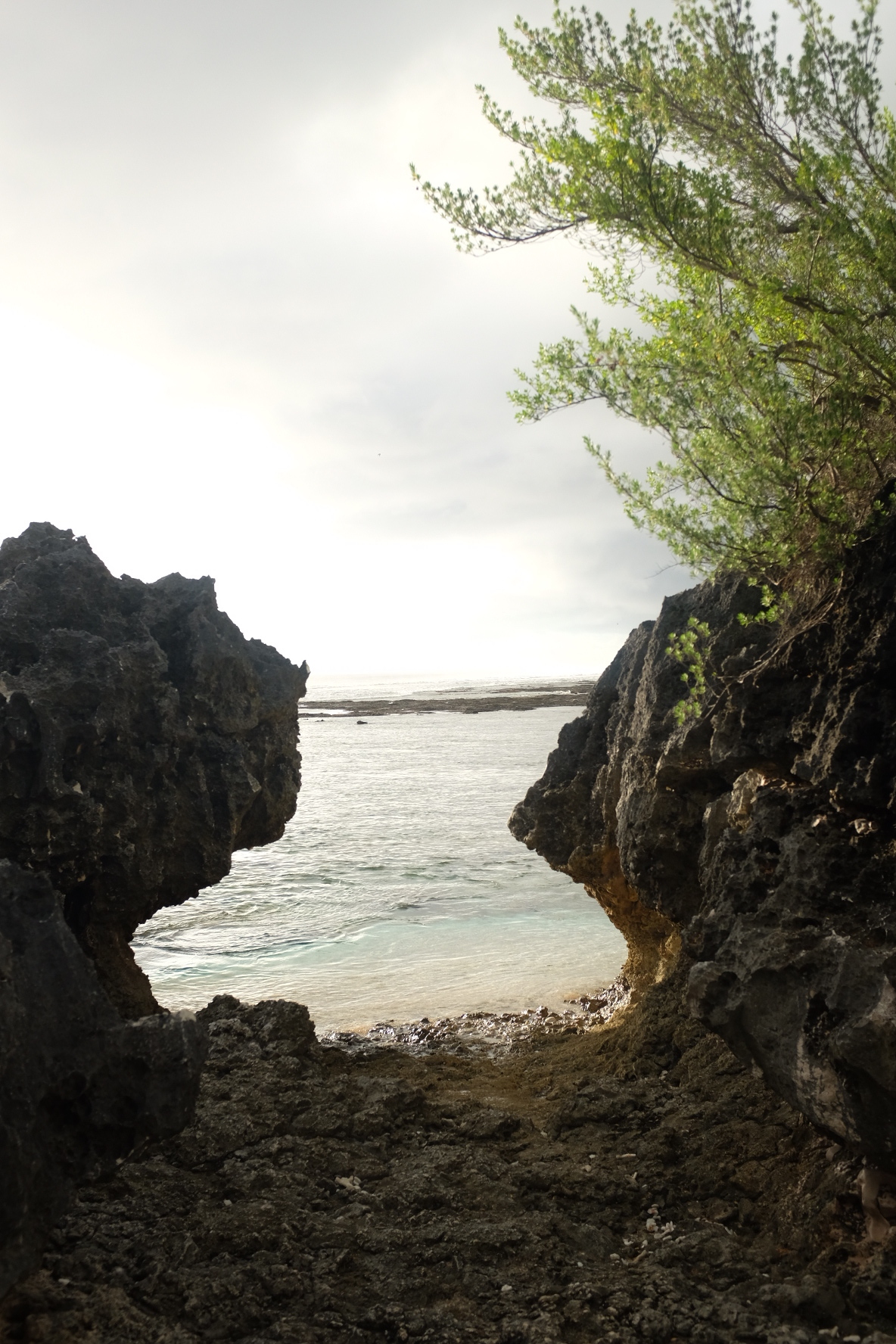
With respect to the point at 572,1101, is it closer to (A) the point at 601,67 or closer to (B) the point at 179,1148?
(B) the point at 179,1148

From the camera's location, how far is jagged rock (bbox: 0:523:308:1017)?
6520mm

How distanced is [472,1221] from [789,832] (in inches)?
126

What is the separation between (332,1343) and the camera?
418 cm

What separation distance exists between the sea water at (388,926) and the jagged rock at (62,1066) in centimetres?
697

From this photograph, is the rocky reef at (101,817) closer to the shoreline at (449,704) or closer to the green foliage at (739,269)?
the green foliage at (739,269)

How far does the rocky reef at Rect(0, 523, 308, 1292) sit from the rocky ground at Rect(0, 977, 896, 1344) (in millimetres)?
769

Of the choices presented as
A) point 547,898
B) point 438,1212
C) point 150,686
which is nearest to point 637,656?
point 150,686

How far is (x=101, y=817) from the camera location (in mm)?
6867

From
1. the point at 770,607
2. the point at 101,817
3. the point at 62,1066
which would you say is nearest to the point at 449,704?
the point at 770,607

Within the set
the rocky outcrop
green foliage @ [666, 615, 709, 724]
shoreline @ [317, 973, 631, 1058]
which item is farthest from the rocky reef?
green foliage @ [666, 615, 709, 724]

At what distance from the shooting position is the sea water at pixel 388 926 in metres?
12.5

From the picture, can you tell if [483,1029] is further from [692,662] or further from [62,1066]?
[62,1066]

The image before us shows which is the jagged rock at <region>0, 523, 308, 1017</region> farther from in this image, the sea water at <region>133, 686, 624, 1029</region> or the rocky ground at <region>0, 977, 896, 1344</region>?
the sea water at <region>133, 686, 624, 1029</region>

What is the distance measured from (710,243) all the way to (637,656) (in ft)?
14.5
